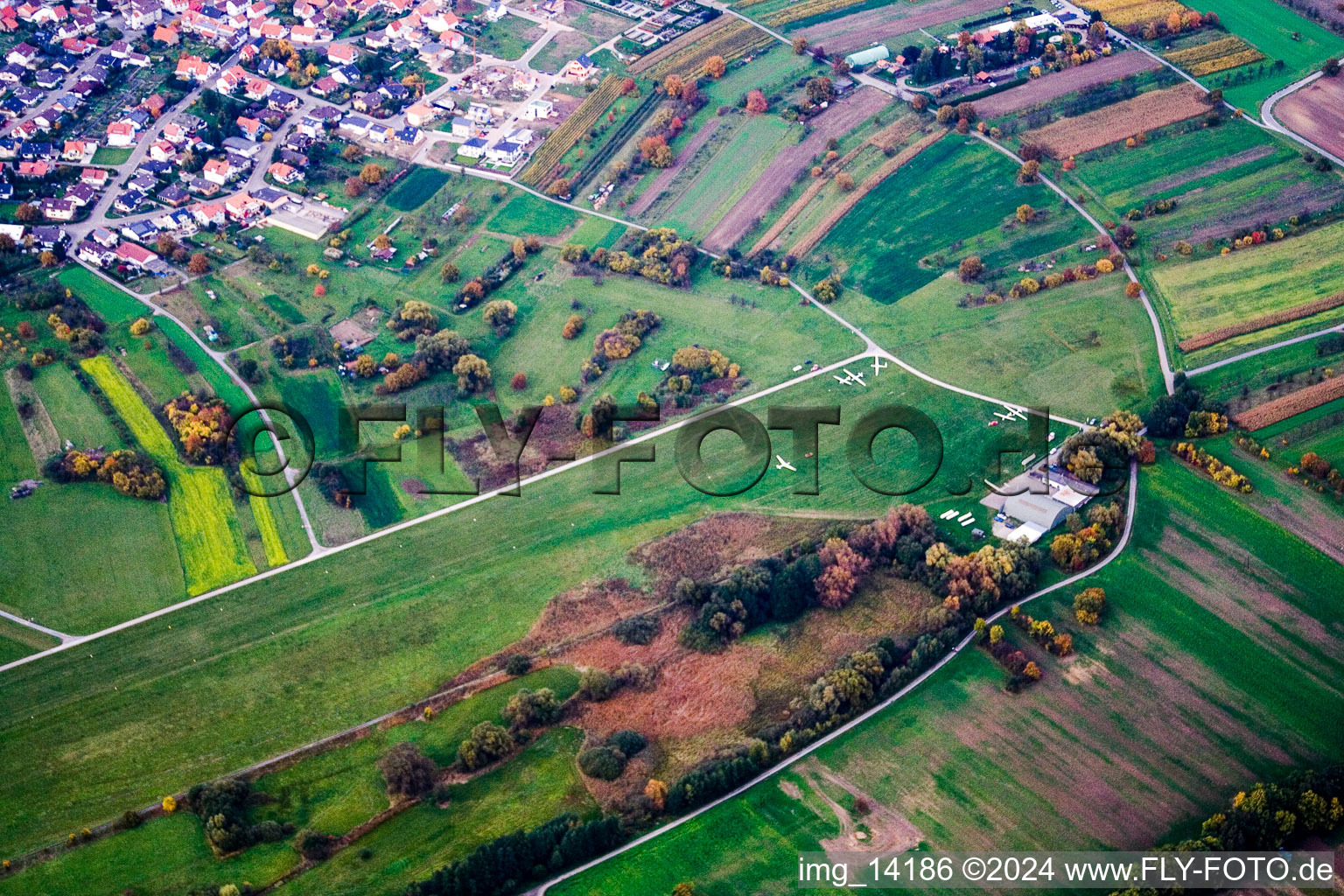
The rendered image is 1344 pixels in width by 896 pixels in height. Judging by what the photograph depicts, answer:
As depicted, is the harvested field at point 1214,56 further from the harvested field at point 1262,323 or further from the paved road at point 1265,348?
the paved road at point 1265,348

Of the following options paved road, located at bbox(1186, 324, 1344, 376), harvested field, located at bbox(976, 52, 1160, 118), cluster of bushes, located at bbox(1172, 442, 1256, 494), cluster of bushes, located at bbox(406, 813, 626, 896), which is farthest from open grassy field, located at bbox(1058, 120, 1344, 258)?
cluster of bushes, located at bbox(406, 813, 626, 896)

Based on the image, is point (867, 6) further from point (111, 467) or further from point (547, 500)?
point (111, 467)

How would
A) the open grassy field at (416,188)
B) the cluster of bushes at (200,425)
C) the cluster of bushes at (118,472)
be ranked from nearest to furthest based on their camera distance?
the cluster of bushes at (118,472) → the cluster of bushes at (200,425) → the open grassy field at (416,188)

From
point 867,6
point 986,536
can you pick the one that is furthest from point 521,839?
point 867,6

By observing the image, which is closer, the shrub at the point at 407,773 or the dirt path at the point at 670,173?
the shrub at the point at 407,773

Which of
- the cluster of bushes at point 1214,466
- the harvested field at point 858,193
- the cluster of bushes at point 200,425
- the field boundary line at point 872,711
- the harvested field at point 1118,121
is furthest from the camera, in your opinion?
the harvested field at point 1118,121

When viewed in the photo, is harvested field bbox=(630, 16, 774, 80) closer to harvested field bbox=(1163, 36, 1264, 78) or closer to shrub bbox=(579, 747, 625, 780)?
harvested field bbox=(1163, 36, 1264, 78)

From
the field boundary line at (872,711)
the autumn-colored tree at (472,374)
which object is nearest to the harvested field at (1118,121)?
the field boundary line at (872,711)
